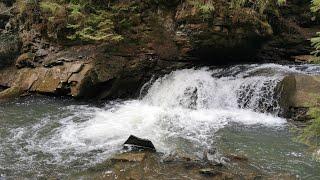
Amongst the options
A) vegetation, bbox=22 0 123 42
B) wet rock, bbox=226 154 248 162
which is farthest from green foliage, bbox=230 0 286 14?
wet rock, bbox=226 154 248 162

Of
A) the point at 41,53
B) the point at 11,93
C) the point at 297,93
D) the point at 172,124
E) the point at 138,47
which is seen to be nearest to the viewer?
the point at 172,124

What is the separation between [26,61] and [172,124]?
7.74 m

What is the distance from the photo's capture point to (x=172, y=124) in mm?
11594

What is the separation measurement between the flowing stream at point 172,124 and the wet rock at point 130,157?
354 millimetres

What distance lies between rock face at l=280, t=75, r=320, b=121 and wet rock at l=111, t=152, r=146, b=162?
5655 mm

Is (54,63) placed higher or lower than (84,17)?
lower

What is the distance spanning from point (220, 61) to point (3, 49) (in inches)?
363

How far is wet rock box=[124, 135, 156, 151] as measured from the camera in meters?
9.35

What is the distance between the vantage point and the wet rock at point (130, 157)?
28.4 feet

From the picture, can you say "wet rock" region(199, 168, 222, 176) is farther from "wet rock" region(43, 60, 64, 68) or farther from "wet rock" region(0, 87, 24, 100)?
"wet rock" region(0, 87, 24, 100)

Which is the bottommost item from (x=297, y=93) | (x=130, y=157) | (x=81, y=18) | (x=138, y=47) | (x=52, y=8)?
(x=130, y=157)

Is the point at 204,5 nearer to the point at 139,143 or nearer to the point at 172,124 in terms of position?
the point at 172,124

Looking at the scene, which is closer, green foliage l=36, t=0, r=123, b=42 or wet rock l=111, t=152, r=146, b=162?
wet rock l=111, t=152, r=146, b=162

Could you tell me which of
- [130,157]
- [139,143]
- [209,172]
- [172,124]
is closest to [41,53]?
[172,124]
